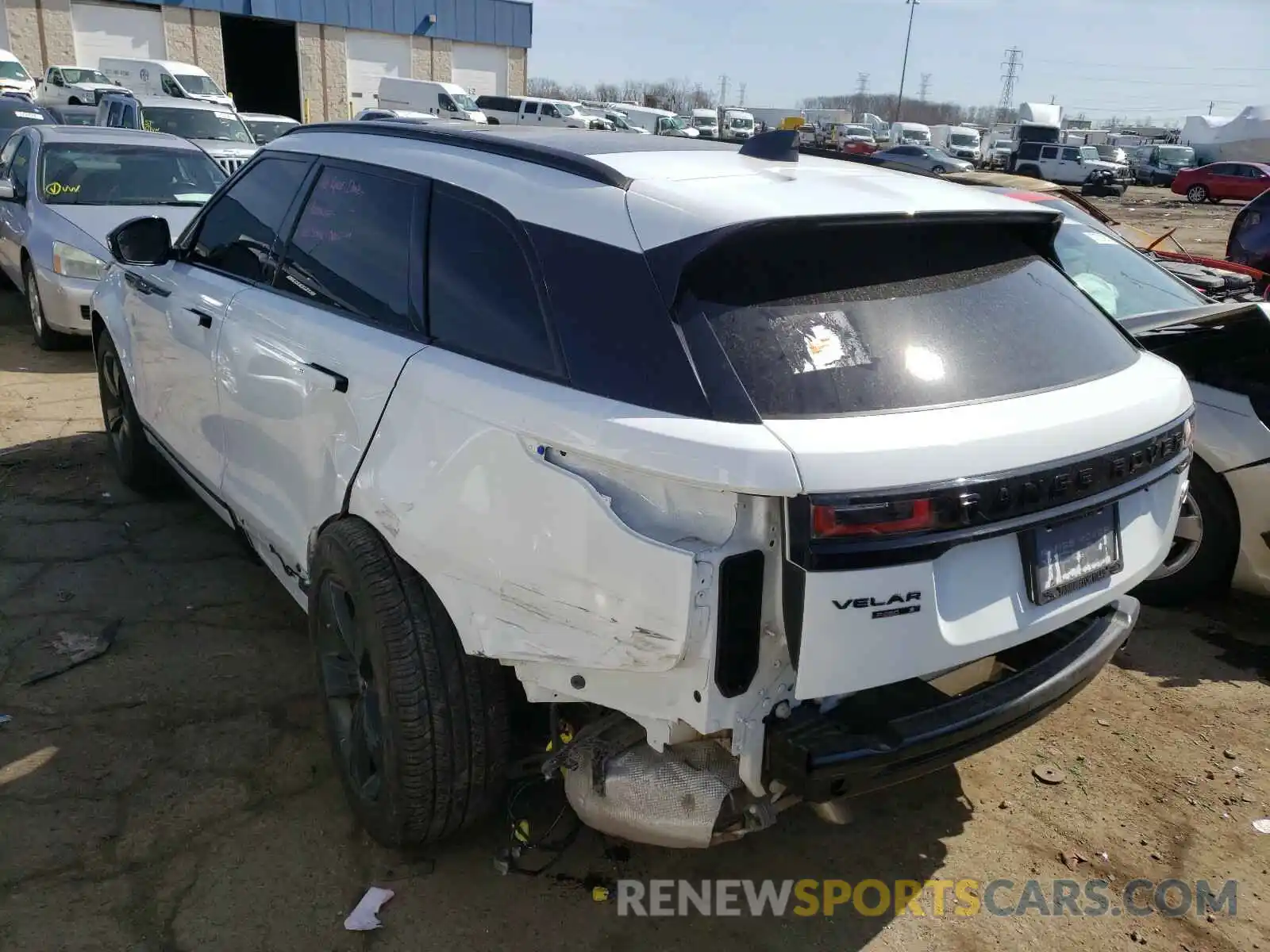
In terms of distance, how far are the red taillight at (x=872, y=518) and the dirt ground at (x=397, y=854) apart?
1.25 m

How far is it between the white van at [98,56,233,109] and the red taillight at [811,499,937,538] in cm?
2852

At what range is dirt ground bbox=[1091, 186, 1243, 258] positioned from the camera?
21.5 meters

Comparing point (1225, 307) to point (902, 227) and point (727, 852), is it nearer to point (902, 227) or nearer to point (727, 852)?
point (902, 227)

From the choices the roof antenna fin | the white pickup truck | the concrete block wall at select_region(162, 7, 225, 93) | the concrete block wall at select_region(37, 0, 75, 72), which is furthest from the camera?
the concrete block wall at select_region(162, 7, 225, 93)

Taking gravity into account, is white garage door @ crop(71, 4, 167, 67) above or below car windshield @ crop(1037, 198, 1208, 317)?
above

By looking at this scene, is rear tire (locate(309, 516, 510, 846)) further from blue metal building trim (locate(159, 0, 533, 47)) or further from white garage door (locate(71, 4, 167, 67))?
blue metal building trim (locate(159, 0, 533, 47))

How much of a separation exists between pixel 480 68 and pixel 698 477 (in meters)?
48.8

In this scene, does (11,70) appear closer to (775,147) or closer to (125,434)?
(125,434)

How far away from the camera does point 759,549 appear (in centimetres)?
191

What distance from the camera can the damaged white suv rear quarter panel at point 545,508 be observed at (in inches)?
75.2

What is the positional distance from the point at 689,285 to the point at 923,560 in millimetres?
741

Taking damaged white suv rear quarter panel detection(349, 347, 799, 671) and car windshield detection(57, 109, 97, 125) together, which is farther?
car windshield detection(57, 109, 97, 125)

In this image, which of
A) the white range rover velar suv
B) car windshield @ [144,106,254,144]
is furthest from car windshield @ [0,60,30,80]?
the white range rover velar suv

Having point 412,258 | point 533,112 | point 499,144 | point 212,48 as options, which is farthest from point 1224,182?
point 412,258
